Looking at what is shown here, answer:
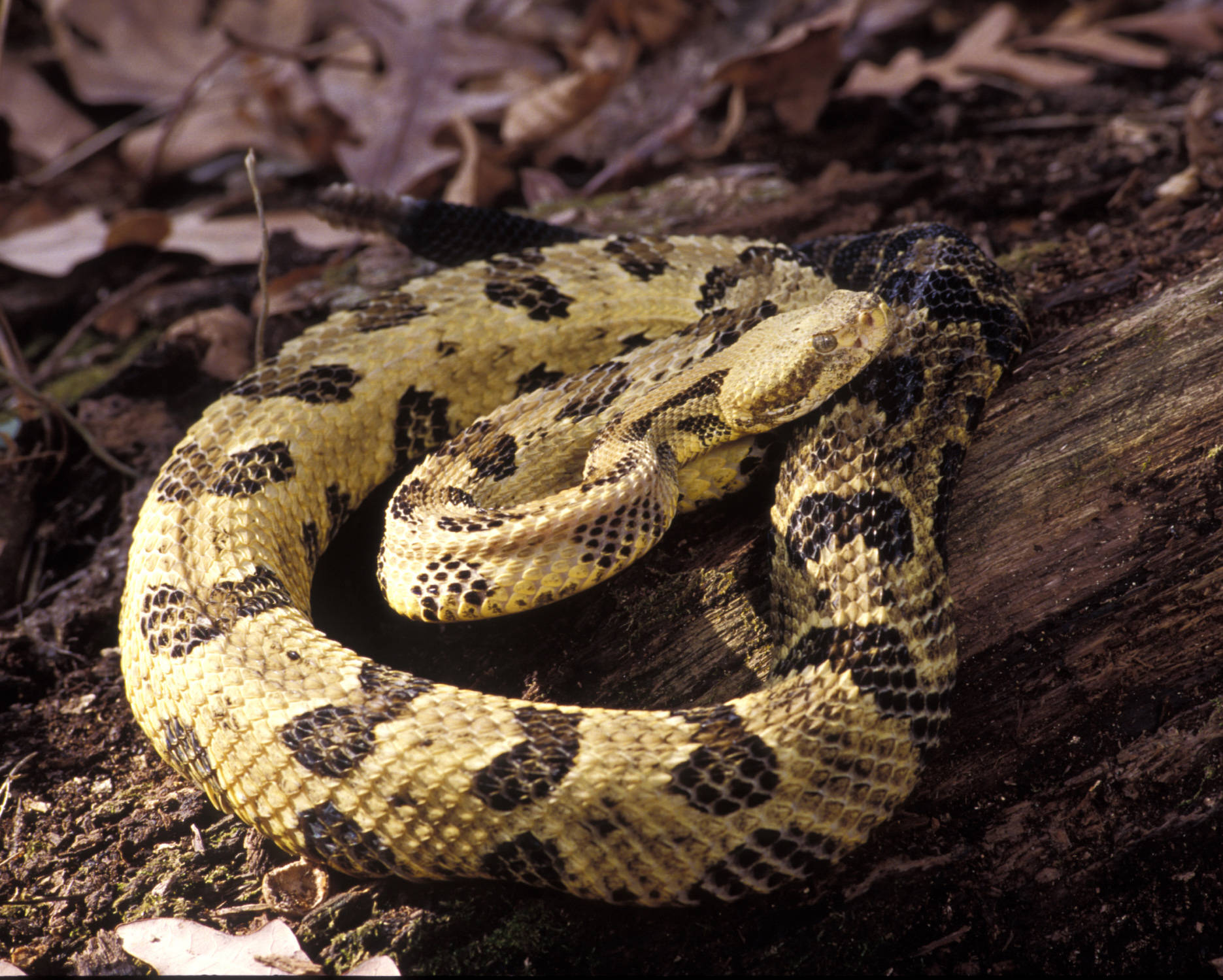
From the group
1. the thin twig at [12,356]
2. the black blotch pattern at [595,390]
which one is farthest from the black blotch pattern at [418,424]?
the thin twig at [12,356]

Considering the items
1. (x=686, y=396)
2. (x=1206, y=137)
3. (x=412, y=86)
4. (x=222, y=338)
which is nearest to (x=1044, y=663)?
(x=686, y=396)

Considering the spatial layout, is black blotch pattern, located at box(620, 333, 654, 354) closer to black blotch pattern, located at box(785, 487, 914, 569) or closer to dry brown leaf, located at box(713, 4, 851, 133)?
black blotch pattern, located at box(785, 487, 914, 569)

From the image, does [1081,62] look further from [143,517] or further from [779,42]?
[143,517]

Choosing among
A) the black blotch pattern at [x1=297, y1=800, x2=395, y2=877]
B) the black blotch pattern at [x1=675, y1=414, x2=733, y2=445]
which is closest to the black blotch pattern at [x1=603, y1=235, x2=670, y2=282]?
the black blotch pattern at [x1=675, y1=414, x2=733, y2=445]

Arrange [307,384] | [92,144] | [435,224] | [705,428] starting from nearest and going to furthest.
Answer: [705,428] < [307,384] < [435,224] < [92,144]

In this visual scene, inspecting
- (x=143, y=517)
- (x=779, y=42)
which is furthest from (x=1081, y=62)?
(x=143, y=517)

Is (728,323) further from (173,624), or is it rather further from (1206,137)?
(1206,137)

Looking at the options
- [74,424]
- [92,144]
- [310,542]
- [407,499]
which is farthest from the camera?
[92,144]
